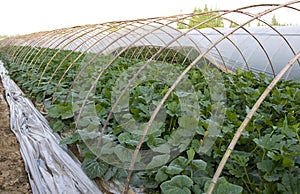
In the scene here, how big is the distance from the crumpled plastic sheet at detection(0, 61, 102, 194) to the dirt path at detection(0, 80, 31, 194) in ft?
0.26

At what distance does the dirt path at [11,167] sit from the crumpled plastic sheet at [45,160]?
0.26 feet

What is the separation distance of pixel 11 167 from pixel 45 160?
476 millimetres

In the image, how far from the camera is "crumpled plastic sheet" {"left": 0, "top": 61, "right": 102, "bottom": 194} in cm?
273

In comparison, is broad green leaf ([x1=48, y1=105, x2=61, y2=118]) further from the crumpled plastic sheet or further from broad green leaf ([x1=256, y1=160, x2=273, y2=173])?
broad green leaf ([x1=256, y1=160, x2=273, y2=173])

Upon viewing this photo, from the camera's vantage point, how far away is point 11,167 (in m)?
3.45

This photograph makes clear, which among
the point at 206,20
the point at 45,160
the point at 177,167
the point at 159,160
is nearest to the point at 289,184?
the point at 177,167

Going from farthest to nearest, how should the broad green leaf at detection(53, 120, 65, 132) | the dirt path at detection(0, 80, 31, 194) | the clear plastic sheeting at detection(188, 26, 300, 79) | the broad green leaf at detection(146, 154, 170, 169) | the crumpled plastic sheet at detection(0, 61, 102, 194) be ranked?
the clear plastic sheeting at detection(188, 26, 300, 79)
the broad green leaf at detection(53, 120, 65, 132)
the dirt path at detection(0, 80, 31, 194)
the crumpled plastic sheet at detection(0, 61, 102, 194)
the broad green leaf at detection(146, 154, 170, 169)

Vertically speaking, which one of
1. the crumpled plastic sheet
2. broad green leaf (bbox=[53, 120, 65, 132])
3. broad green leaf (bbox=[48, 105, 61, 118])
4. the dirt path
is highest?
broad green leaf (bbox=[48, 105, 61, 118])

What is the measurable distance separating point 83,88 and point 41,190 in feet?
6.36

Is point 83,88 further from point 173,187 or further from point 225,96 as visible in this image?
point 173,187

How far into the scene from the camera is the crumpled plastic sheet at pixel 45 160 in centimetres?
273

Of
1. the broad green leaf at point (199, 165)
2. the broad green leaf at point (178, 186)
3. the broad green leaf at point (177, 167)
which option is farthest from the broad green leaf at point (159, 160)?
the broad green leaf at point (178, 186)

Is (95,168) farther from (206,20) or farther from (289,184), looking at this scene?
(206,20)

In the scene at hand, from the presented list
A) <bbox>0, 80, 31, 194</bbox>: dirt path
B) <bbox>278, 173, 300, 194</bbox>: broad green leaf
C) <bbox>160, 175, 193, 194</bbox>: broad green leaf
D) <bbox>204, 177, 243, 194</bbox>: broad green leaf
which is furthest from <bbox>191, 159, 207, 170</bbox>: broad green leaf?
<bbox>0, 80, 31, 194</bbox>: dirt path
